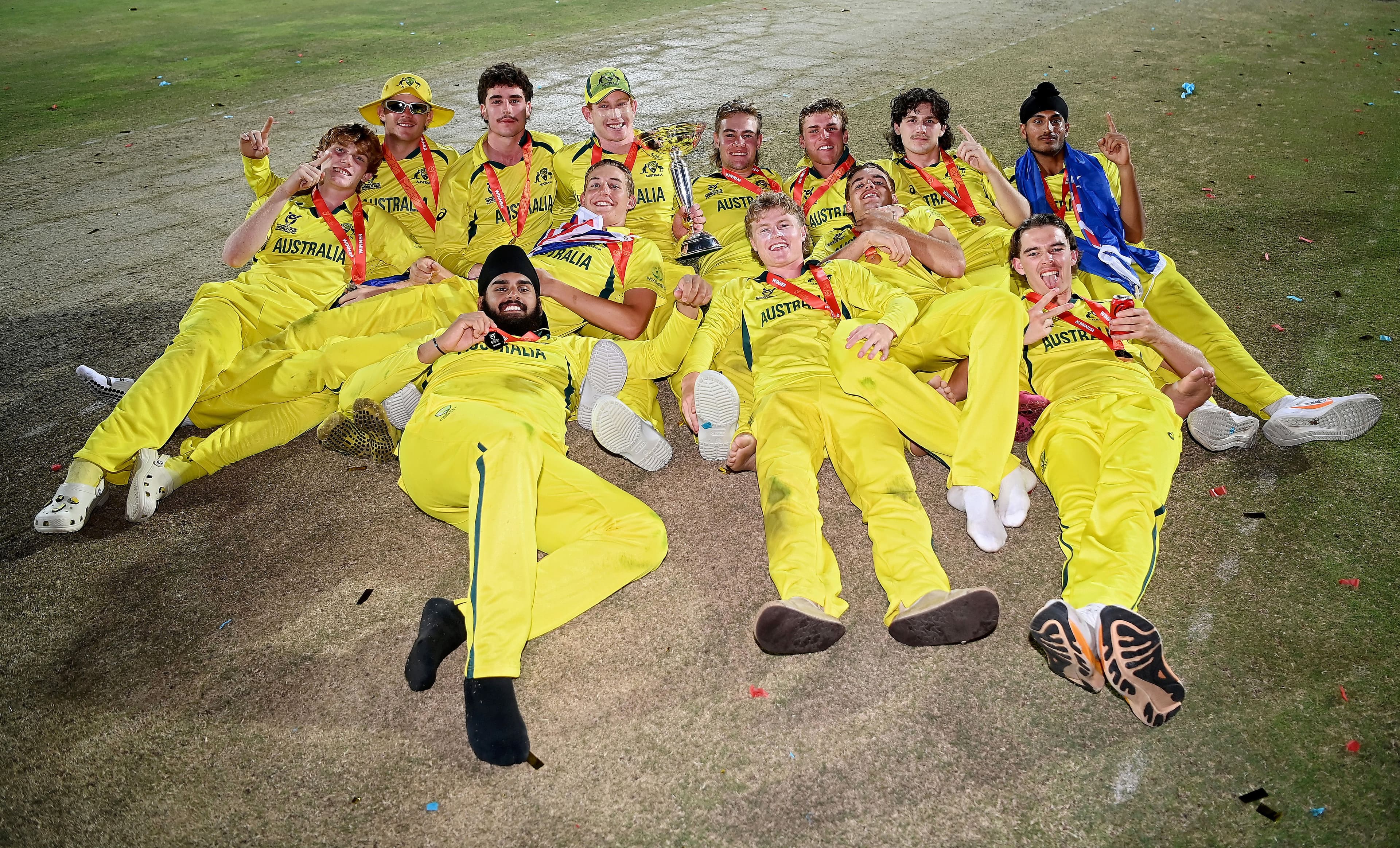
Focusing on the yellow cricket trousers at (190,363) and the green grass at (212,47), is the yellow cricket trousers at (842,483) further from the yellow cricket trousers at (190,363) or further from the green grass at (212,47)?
the green grass at (212,47)

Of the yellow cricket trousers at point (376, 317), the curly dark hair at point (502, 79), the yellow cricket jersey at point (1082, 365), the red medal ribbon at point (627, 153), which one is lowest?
the yellow cricket jersey at point (1082, 365)

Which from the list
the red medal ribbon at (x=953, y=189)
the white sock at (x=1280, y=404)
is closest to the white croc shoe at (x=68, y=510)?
the red medal ribbon at (x=953, y=189)

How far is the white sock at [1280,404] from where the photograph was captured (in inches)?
160

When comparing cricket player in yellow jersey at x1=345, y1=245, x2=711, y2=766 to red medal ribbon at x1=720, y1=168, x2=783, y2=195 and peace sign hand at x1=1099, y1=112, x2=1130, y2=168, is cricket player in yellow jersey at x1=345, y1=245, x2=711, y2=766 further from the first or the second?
peace sign hand at x1=1099, y1=112, x2=1130, y2=168

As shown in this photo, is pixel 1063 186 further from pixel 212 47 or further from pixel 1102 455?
pixel 212 47

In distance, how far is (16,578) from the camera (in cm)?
374

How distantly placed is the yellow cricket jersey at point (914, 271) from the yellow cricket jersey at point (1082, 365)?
1.75ft

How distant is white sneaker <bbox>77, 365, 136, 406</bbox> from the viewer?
15.7ft

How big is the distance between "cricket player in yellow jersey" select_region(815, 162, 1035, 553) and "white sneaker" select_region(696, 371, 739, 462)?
0.47m

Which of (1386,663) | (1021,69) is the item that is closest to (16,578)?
(1386,663)

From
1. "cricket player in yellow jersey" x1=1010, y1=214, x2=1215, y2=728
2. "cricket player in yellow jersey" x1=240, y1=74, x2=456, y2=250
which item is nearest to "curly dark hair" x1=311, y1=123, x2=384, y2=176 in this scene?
"cricket player in yellow jersey" x1=240, y1=74, x2=456, y2=250

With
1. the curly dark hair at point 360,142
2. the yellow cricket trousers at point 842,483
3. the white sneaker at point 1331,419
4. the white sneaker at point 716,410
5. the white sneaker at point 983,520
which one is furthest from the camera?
the curly dark hair at point 360,142

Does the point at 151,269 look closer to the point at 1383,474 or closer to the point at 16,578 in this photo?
the point at 16,578

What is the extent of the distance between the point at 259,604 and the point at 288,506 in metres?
0.68
